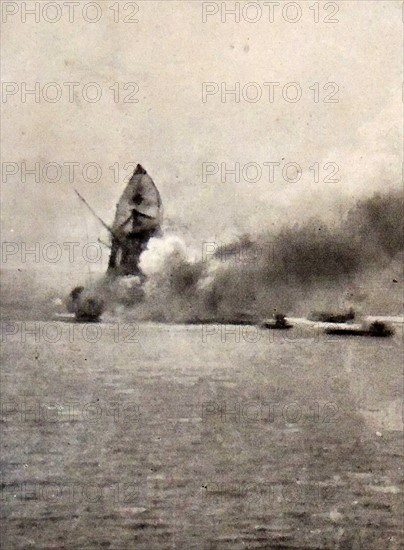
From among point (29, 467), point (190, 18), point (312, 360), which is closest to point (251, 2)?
point (190, 18)

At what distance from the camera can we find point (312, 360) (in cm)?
192

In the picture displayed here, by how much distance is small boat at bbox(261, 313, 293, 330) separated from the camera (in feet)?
6.29

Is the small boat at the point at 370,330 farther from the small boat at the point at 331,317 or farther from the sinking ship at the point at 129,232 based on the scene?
the sinking ship at the point at 129,232

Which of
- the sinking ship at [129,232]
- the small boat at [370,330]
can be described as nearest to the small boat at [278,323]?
the small boat at [370,330]

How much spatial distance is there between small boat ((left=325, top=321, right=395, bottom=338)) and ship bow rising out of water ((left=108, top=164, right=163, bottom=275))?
0.58 metres

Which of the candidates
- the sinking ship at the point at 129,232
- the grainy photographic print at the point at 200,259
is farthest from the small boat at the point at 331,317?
the sinking ship at the point at 129,232

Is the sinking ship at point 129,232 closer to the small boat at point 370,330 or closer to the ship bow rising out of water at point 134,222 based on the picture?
the ship bow rising out of water at point 134,222

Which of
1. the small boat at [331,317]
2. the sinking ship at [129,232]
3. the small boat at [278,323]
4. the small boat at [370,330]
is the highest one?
the sinking ship at [129,232]

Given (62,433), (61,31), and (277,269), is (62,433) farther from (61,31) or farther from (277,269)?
(61,31)

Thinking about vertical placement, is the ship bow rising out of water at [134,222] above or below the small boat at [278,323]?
above

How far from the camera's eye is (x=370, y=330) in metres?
1.90

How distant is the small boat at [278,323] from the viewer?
192 cm

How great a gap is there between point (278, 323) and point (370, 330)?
259 millimetres

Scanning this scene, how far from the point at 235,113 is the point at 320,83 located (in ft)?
0.85
